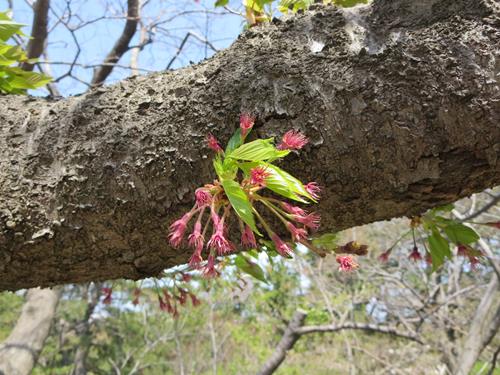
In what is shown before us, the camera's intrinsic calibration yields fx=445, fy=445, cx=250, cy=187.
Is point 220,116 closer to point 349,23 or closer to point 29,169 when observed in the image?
point 349,23

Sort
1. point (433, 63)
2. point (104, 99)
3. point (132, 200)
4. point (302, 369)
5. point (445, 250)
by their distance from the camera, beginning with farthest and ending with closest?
point (302, 369) < point (445, 250) < point (104, 99) < point (132, 200) < point (433, 63)

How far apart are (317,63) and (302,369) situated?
1089 centimetres

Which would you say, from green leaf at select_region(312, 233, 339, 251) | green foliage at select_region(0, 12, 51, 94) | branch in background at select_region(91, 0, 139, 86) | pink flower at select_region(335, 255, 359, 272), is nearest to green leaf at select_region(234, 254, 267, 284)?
green leaf at select_region(312, 233, 339, 251)

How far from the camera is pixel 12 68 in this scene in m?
1.41

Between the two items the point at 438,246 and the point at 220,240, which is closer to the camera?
the point at 220,240

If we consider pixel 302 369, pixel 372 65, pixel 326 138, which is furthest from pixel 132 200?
pixel 302 369

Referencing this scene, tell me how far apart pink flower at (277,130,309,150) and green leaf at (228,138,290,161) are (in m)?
0.01

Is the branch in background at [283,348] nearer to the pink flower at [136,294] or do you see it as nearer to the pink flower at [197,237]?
the pink flower at [136,294]

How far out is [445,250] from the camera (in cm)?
119

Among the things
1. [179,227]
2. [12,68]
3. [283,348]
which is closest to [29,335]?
[283,348]

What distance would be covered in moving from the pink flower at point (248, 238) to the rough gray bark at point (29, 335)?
299 cm

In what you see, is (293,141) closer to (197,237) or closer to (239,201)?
(239,201)

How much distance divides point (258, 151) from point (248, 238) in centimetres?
17

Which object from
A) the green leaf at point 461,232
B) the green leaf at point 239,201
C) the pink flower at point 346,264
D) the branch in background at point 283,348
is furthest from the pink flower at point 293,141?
the branch in background at point 283,348
